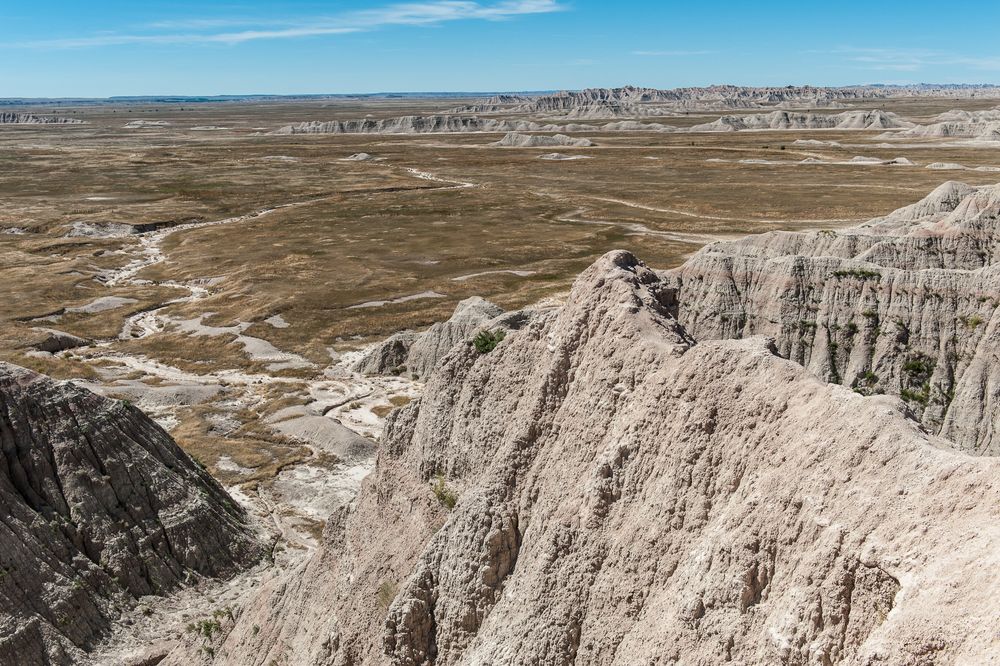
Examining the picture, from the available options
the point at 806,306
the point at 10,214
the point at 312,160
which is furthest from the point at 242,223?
the point at 806,306

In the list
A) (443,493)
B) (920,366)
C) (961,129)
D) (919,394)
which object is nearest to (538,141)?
(961,129)

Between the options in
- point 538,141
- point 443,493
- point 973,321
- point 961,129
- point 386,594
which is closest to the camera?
point 386,594

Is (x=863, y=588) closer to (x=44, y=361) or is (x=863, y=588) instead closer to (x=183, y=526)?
(x=183, y=526)

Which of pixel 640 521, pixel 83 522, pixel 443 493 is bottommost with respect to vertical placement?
pixel 83 522

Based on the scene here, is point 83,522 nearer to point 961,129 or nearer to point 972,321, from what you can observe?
point 972,321

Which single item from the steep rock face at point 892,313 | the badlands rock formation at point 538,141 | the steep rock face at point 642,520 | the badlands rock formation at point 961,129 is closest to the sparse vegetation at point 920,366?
the steep rock face at point 892,313

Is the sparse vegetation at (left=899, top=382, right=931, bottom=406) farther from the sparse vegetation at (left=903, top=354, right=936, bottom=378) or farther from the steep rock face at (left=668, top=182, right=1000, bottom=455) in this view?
the sparse vegetation at (left=903, top=354, right=936, bottom=378)
